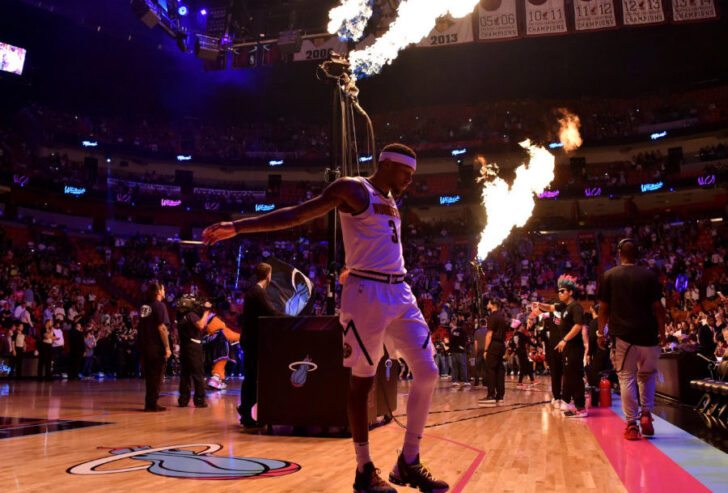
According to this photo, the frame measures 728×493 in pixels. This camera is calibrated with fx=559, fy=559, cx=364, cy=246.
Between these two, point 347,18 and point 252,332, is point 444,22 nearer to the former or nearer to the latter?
point 347,18

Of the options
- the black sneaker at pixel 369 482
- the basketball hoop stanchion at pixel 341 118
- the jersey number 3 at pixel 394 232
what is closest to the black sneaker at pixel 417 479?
the black sneaker at pixel 369 482

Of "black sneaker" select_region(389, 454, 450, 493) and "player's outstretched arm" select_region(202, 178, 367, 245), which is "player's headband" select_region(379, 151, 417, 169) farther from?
"black sneaker" select_region(389, 454, 450, 493)

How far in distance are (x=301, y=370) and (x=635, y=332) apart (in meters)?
3.54

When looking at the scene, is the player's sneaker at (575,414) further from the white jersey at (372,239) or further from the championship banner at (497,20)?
the championship banner at (497,20)

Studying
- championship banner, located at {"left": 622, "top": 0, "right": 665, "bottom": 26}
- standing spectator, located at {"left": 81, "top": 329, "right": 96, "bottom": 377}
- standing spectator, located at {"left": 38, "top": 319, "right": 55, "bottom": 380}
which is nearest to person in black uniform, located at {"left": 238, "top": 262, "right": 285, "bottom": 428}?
standing spectator, located at {"left": 38, "top": 319, "right": 55, "bottom": 380}

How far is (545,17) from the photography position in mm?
17328

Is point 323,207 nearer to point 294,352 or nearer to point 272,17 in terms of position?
point 294,352

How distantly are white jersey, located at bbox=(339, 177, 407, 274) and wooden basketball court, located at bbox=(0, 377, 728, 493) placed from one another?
4.75ft

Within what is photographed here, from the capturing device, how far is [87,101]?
113 ft

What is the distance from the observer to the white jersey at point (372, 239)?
11.3 ft

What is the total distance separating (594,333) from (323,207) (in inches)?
357

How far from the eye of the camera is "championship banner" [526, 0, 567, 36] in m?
17.2

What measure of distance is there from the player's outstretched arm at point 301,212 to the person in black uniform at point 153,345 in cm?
600

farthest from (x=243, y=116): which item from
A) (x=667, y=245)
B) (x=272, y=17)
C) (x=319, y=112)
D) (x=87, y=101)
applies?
(x=667, y=245)
